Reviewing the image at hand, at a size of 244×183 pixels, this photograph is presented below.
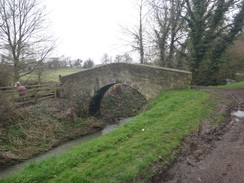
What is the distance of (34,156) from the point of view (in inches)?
286

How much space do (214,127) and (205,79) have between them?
33.9 ft

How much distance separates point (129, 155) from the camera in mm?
3410

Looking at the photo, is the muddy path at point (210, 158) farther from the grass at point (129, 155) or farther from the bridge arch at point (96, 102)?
the bridge arch at point (96, 102)

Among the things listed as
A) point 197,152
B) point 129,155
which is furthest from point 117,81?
point 197,152

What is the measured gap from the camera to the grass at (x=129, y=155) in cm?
298

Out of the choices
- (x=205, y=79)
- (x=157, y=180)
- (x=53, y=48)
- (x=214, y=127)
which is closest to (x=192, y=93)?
(x=214, y=127)

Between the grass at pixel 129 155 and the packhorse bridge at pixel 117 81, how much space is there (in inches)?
95.4

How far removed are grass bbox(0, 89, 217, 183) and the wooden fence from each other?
6785mm

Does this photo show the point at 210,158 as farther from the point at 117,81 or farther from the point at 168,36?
the point at 168,36

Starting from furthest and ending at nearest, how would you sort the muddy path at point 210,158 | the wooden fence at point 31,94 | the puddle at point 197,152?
the wooden fence at point 31,94, the puddle at point 197,152, the muddy path at point 210,158

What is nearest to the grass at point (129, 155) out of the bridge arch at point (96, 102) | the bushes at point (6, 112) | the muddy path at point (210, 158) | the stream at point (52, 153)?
the muddy path at point (210, 158)

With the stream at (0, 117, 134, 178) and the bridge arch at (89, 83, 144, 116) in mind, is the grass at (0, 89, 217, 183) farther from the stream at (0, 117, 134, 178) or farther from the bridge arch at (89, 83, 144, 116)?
the bridge arch at (89, 83, 144, 116)

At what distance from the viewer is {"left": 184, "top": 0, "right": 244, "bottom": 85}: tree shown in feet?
38.6

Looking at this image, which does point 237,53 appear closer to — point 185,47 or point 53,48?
point 185,47
